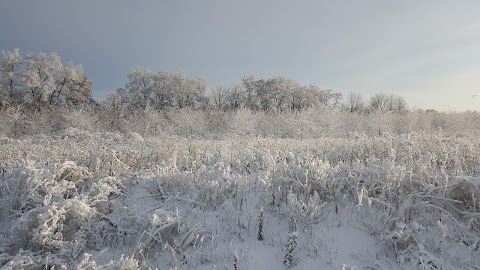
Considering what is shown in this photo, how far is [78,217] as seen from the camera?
3.95m

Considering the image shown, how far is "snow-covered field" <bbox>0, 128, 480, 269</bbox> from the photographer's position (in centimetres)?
363

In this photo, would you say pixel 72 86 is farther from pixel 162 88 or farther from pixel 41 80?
pixel 162 88

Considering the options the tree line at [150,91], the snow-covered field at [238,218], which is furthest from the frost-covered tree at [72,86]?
the snow-covered field at [238,218]

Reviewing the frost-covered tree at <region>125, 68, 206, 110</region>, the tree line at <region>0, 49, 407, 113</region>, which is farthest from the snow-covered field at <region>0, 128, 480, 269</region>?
the frost-covered tree at <region>125, 68, 206, 110</region>

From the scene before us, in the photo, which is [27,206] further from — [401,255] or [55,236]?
[401,255]

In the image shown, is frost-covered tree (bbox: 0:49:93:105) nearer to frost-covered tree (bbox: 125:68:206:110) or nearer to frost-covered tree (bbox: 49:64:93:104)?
frost-covered tree (bbox: 49:64:93:104)

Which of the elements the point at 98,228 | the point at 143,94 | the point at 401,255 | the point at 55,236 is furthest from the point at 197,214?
the point at 143,94

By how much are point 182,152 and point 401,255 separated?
15.6 ft

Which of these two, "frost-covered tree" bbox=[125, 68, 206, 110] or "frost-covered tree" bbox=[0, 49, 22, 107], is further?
"frost-covered tree" bbox=[125, 68, 206, 110]

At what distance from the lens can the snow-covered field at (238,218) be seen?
11.9ft

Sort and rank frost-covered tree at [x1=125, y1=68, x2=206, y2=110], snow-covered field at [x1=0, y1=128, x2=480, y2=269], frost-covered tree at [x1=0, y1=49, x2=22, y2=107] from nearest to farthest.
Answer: snow-covered field at [x1=0, y1=128, x2=480, y2=269], frost-covered tree at [x1=0, y1=49, x2=22, y2=107], frost-covered tree at [x1=125, y1=68, x2=206, y2=110]

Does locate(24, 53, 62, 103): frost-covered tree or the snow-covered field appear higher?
locate(24, 53, 62, 103): frost-covered tree

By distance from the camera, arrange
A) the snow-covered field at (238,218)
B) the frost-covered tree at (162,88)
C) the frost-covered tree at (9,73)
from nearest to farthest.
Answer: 1. the snow-covered field at (238,218)
2. the frost-covered tree at (9,73)
3. the frost-covered tree at (162,88)

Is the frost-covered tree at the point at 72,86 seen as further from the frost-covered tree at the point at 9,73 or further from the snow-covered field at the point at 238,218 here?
the snow-covered field at the point at 238,218
